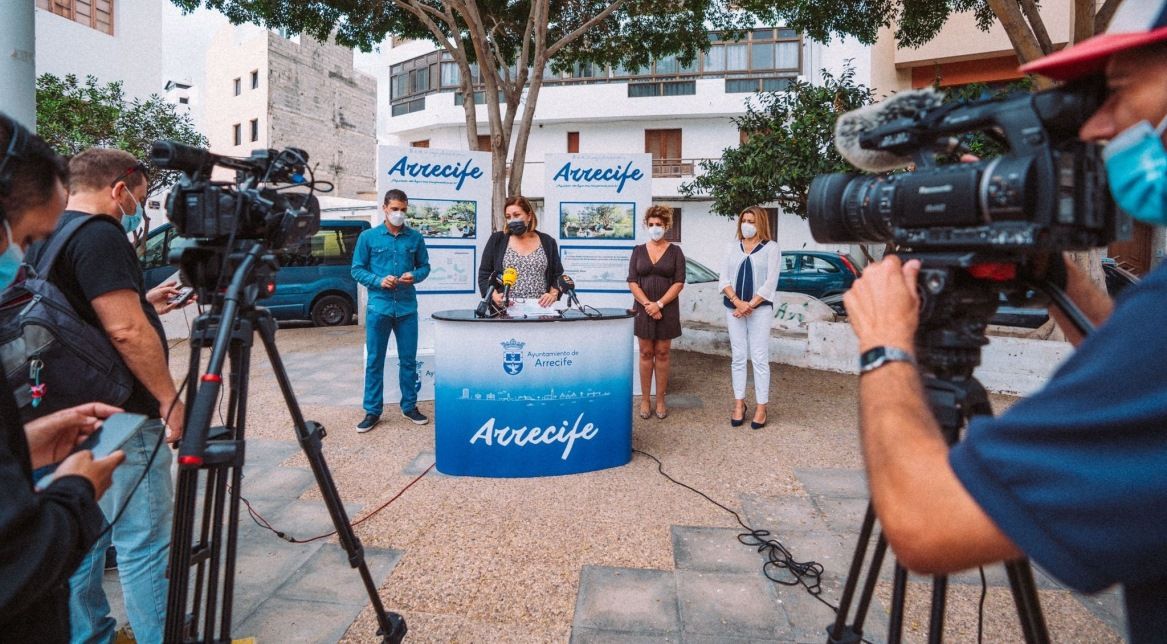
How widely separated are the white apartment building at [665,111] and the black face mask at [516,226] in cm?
1845

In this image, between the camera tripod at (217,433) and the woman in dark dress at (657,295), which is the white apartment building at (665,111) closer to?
the woman in dark dress at (657,295)

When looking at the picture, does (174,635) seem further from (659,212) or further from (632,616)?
(659,212)

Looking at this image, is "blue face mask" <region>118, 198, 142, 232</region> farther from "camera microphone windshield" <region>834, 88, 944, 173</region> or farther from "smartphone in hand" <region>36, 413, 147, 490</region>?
"camera microphone windshield" <region>834, 88, 944, 173</region>

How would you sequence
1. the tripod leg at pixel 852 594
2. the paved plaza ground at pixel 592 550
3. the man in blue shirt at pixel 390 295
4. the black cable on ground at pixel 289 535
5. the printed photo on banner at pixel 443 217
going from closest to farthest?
Result: the tripod leg at pixel 852 594, the paved plaza ground at pixel 592 550, the black cable on ground at pixel 289 535, the man in blue shirt at pixel 390 295, the printed photo on banner at pixel 443 217

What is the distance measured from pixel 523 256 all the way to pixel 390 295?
1.18 m

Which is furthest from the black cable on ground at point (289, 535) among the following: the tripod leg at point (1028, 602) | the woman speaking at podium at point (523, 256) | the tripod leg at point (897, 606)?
the tripod leg at point (1028, 602)

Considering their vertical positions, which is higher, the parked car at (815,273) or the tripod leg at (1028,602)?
the parked car at (815,273)

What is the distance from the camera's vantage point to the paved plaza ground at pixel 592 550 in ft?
8.64

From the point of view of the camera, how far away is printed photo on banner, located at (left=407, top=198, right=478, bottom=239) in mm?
6805

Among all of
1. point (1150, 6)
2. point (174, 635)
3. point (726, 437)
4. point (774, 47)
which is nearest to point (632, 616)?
point (174, 635)

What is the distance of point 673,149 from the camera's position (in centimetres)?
2564

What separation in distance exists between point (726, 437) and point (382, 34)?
9004 millimetres

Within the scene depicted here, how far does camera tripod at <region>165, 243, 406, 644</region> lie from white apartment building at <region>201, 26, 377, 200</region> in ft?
91.8

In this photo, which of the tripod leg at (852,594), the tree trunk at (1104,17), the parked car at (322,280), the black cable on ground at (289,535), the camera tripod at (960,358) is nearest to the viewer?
the camera tripod at (960,358)
